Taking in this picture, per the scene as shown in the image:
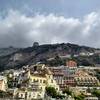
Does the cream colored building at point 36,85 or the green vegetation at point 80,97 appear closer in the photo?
the cream colored building at point 36,85

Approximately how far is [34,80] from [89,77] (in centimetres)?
3609

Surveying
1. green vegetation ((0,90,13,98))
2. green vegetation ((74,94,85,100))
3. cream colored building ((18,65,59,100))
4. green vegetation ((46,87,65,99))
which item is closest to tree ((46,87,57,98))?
green vegetation ((46,87,65,99))

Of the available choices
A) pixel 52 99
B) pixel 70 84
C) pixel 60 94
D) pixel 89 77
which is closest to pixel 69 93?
pixel 60 94

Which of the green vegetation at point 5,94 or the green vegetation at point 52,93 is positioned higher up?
the green vegetation at point 52,93

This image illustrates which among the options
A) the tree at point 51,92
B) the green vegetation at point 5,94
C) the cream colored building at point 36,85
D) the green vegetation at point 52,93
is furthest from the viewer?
the tree at point 51,92

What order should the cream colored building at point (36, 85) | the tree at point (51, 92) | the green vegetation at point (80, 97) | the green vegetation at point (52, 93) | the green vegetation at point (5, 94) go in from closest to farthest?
the green vegetation at point (5, 94) → the cream colored building at point (36, 85) → the green vegetation at point (52, 93) → the tree at point (51, 92) → the green vegetation at point (80, 97)

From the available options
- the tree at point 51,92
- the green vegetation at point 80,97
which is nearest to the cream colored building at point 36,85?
the tree at point 51,92

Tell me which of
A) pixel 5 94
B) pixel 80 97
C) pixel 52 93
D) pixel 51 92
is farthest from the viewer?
pixel 80 97

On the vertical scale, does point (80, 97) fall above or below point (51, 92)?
below

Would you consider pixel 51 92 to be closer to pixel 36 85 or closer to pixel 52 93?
pixel 52 93

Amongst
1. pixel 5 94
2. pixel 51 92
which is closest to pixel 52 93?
pixel 51 92

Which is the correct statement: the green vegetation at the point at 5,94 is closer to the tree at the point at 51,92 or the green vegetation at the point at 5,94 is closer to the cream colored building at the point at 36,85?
the cream colored building at the point at 36,85

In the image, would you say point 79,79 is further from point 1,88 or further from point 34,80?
point 1,88

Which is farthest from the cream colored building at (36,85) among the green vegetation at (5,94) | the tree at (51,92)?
the green vegetation at (5,94)
